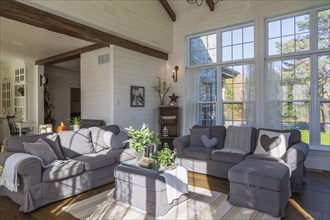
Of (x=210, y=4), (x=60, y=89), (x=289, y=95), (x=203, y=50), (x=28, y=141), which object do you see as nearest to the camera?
(x=28, y=141)

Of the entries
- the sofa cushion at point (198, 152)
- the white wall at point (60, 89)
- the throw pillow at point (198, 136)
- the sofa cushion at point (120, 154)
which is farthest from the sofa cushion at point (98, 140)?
the white wall at point (60, 89)

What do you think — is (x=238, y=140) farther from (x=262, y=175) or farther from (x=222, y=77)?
(x=222, y=77)

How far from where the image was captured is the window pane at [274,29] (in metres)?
5.14

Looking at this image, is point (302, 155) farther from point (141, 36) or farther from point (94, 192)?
point (141, 36)

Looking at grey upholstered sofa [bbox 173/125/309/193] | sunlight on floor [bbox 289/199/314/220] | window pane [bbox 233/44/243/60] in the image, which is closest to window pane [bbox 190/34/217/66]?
window pane [bbox 233/44/243/60]

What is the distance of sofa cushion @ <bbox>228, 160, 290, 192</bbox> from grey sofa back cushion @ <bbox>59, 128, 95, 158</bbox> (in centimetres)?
254

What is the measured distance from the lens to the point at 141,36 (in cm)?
560

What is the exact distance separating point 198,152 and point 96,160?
1.90m

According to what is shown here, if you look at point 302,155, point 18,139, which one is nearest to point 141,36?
point 18,139

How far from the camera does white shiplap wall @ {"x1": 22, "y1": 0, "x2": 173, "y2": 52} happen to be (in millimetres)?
4005

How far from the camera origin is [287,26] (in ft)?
16.5

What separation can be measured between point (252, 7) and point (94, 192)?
17.1 feet

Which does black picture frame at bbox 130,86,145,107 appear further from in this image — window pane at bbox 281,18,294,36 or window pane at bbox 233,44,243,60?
window pane at bbox 281,18,294,36

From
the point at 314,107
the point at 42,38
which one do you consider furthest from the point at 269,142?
the point at 42,38
